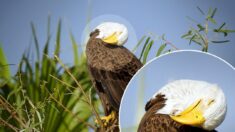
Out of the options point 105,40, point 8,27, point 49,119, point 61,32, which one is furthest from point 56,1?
point 105,40

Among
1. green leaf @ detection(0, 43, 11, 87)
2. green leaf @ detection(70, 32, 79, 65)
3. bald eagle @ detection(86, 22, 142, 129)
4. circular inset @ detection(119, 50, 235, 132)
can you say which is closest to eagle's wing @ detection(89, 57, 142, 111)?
bald eagle @ detection(86, 22, 142, 129)

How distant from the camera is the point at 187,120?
0.85 metres

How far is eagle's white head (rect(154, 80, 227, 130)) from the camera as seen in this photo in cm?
84

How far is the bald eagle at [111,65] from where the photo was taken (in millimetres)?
1198

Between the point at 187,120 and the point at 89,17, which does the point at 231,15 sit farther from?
the point at 187,120

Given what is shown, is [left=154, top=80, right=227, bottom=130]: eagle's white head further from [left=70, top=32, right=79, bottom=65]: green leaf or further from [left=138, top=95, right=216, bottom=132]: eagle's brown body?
[left=70, top=32, right=79, bottom=65]: green leaf

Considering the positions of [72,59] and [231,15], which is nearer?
[231,15]

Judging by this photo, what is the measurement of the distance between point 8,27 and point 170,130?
1192mm

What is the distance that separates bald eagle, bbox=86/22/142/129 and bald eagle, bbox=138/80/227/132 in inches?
10.6

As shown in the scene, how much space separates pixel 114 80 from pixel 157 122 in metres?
0.33

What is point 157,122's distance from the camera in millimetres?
884

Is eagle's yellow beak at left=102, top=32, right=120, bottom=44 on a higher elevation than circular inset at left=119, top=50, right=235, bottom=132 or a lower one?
higher

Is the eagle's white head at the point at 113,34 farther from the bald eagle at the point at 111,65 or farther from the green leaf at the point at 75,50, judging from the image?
the green leaf at the point at 75,50

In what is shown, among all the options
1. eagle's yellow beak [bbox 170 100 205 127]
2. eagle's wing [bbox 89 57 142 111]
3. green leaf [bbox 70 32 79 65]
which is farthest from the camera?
green leaf [bbox 70 32 79 65]
